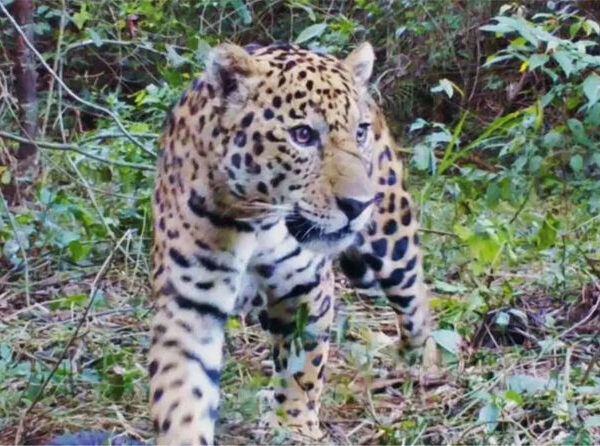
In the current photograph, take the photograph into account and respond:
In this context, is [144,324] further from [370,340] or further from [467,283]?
[467,283]

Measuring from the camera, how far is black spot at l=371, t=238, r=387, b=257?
220 inches

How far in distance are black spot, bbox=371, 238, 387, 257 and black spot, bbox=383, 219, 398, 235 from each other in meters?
0.04

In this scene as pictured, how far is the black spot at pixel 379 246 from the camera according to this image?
220 inches

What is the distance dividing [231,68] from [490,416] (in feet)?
4.74

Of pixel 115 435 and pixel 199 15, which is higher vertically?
pixel 199 15

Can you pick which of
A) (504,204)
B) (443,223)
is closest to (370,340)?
(443,223)

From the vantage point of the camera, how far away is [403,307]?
582 cm

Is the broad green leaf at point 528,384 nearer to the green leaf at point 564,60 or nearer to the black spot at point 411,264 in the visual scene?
the black spot at point 411,264

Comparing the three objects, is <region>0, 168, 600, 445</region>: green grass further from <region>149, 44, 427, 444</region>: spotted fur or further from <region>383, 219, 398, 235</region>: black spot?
<region>383, 219, 398, 235</region>: black spot

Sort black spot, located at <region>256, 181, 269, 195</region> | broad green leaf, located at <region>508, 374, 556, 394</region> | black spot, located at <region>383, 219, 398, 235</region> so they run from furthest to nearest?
black spot, located at <region>383, 219, 398, 235</region>, broad green leaf, located at <region>508, 374, 556, 394</region>, black spot, located at <region>256, 181, 269, 195</region>

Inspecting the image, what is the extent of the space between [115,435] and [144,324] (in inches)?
54.2

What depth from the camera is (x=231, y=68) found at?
4652mm

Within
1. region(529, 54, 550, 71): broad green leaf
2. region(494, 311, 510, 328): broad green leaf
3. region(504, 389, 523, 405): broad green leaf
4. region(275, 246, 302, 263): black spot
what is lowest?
region(494, 311, 510, 328): broad green leaf

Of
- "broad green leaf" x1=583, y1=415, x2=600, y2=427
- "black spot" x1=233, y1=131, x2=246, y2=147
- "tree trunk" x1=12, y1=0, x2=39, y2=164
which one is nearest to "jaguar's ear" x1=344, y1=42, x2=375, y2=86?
"black spot" x1=233, y1=131, x2=246, y2=147
